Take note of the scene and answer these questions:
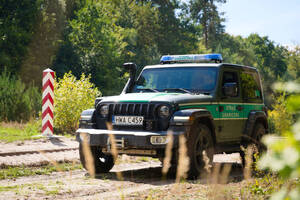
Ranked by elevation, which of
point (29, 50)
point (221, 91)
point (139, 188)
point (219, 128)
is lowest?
point (139, 188)

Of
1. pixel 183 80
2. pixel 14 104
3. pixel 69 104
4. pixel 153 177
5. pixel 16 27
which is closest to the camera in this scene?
pixel 153 177

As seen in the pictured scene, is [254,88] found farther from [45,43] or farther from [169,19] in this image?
[169,19]

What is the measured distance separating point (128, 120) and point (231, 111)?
7.68 ft

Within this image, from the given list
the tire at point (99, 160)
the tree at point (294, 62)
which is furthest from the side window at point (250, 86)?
the tree at point (294, 62)

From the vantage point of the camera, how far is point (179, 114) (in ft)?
23.1

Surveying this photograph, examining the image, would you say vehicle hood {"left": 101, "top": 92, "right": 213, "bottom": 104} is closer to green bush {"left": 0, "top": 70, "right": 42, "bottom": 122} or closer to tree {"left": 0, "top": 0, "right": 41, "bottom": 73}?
green bush {"left": 0, "top": 70, "right": 42, "bottom": 122}

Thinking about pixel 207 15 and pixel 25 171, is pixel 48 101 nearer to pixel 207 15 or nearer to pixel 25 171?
pixel 25 171

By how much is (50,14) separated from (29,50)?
5.48 metres

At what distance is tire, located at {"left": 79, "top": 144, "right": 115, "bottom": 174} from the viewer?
25.9ft

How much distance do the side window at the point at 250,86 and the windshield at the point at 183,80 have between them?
3.93 ft

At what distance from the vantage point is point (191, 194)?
18.9ft

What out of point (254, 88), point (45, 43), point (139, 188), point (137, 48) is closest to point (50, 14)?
point (45, 43)

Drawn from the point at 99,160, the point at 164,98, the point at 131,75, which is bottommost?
the point at 99,160

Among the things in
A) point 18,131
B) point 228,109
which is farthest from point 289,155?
point 18,131
